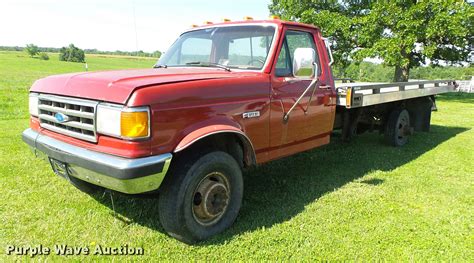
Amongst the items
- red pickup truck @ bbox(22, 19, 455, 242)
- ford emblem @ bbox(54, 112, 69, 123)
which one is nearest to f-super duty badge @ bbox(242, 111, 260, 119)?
red pickup truck @ bbox(22, 19, 455, 242)

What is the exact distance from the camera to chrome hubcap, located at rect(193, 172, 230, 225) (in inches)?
126

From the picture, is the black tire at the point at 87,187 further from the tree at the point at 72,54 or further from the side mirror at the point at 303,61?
the tree at the point at 72,54

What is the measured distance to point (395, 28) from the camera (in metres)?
16.6

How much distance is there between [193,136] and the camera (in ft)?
9.59

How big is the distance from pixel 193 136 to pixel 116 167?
0.64 meters

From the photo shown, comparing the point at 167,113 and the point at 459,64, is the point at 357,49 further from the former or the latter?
the point at 167,113

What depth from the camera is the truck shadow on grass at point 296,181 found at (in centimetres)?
371

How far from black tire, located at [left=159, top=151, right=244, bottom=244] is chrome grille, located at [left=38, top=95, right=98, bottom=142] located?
743 mm

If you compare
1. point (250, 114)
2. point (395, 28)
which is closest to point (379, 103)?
point (250, 114)

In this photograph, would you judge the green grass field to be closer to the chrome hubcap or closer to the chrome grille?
the chrome hubcap

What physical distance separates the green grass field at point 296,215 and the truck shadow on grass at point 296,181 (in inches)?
0.5

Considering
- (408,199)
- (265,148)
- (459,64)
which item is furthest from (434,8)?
(265,148)

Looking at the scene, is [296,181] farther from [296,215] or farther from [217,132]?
[217,132]

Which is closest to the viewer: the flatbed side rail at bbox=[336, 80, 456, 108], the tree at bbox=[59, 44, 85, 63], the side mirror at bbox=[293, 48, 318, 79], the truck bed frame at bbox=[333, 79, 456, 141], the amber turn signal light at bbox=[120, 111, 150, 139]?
the amber turn signal light at bbox=[120, 111, 150, 139]
